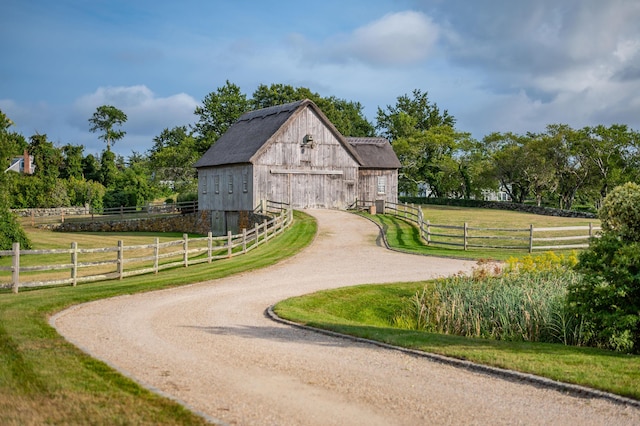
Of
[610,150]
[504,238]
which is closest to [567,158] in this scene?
[610,150]

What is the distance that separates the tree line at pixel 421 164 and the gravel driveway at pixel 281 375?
49838mm

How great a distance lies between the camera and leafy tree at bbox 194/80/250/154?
71375 mm

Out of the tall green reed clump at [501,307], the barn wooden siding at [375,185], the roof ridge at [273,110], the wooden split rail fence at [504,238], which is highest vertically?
the roof ridge at [273,110]

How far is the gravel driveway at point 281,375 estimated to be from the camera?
7.97 m

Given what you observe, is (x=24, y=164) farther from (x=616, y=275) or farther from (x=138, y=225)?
(x=616, y=275)

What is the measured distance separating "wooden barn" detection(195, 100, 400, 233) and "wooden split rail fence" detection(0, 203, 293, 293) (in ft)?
7.17

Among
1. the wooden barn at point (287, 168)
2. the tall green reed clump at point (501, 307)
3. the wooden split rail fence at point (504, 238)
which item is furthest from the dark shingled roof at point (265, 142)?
the tall green reed clump at point (501, 307)

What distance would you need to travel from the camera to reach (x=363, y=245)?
31.5 metres

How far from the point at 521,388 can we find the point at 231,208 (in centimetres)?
4185

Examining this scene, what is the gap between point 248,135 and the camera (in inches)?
2019

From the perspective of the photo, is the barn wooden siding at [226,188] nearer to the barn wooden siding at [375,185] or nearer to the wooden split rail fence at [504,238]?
the barn wooden siding at [375,185]

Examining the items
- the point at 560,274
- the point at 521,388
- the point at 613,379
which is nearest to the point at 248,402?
the point at 521,388

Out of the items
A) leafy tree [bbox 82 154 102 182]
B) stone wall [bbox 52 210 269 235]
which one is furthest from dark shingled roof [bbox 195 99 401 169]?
leafy tree [bbox 82 154 102 182]

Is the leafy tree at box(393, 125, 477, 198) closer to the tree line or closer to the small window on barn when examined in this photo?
the tree line
